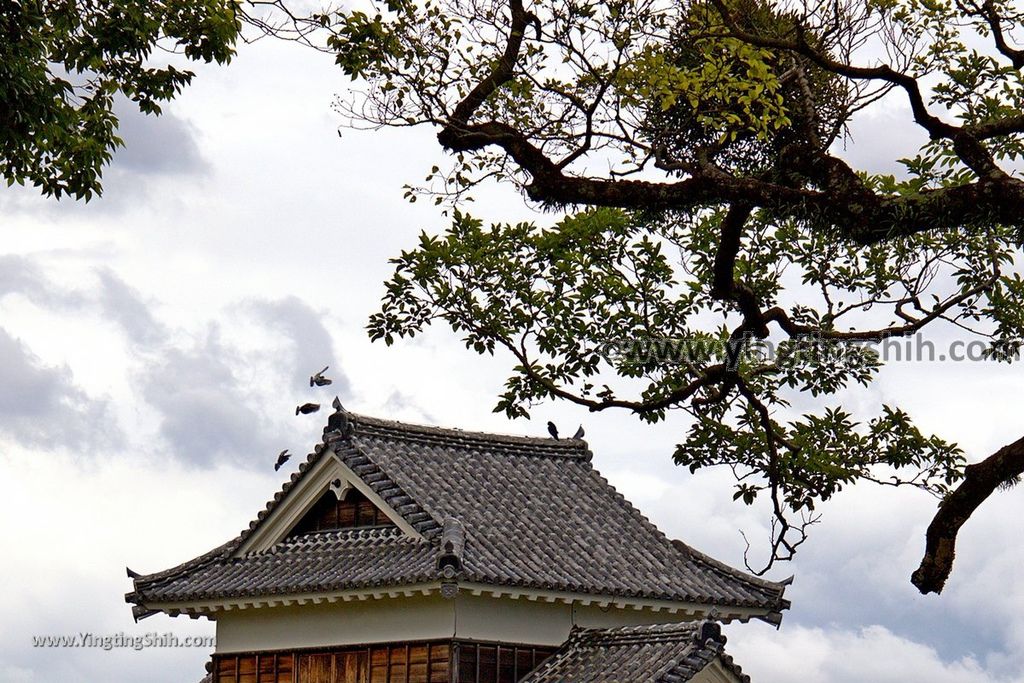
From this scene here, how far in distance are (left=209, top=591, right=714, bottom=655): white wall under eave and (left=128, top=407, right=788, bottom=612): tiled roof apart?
0.57 metres

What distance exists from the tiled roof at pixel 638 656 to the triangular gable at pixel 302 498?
4.08 meters

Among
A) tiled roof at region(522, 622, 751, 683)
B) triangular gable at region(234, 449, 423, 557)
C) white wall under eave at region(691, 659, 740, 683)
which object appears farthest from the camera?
triangular gable at region(234, 449, 423, 557)

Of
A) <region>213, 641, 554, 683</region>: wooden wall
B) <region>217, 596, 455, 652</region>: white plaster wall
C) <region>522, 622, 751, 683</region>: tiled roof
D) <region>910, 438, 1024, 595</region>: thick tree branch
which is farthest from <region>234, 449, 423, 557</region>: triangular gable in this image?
<region>910, 438, 1024, 595</region>: thick tree branch

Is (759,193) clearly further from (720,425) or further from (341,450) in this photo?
(341,450)

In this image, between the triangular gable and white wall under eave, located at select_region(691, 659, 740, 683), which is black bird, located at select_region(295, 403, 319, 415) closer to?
the triangular gable

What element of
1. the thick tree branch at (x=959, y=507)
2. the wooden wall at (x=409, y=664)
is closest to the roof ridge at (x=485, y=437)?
the wooden wall at (x=409, y=664)

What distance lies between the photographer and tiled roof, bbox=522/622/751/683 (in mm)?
19953

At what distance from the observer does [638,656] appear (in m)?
20.6

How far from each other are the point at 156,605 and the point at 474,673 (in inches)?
239

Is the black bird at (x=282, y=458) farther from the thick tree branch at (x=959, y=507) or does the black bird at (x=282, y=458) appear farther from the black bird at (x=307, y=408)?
the thick tree branch at (x=959, y=507)

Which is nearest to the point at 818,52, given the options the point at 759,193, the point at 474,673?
the point at 759,193

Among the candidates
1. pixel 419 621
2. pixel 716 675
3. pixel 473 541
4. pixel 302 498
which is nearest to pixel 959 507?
pixel 716 675

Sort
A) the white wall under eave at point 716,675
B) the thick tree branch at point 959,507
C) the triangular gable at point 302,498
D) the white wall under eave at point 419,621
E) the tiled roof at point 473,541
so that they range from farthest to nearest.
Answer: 1. the triangular gable at point 302,498
2. the tiled roof at point 473,541
3. the white wall under eave at point 419,621
4. the white wall under eave at point 716,675
5. the thick tree branch at point 959,507

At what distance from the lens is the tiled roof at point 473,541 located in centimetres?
2147
